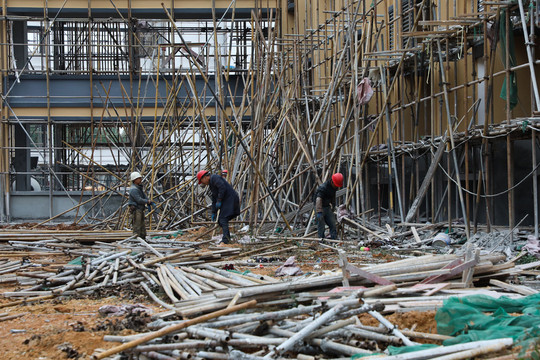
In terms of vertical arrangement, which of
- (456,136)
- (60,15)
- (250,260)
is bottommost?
(250,260)

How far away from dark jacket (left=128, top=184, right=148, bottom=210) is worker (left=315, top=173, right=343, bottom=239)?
353cm

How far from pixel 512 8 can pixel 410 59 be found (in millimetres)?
4472

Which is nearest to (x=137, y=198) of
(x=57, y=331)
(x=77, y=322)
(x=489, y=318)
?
(x=77, y=322)

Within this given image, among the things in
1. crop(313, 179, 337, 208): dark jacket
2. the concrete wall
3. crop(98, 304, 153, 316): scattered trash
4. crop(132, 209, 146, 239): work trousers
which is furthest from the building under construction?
crop(98, 304, 153, 316): scattered trash

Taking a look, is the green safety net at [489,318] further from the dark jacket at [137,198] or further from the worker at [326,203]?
the dark jacket at [137,198]

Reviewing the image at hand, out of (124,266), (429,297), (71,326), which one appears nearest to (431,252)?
(124,266)

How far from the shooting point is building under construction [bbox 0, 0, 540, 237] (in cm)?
1463

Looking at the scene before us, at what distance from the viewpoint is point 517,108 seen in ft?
50.8

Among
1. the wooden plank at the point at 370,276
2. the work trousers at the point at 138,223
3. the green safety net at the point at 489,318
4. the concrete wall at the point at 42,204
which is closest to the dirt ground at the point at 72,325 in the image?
the green safety net at the point at 489,318

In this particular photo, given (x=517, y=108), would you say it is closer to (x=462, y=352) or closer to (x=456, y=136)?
(x=456, y=136)

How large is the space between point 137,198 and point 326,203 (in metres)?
3.88

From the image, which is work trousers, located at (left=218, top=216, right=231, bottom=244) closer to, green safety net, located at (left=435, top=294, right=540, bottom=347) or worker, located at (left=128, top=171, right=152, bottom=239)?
worker, located at (left=128, top=171, right=152, bottom=239)

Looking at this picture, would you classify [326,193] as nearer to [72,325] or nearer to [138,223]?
[138,223]

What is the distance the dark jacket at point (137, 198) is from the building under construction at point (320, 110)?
2362mm
